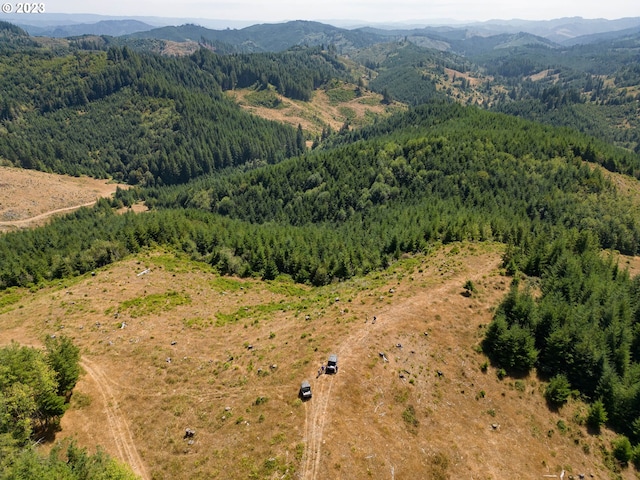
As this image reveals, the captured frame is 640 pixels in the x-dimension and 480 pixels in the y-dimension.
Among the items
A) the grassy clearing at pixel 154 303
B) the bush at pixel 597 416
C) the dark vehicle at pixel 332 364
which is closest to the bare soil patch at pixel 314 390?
the grassy clearing at pixel 154 303

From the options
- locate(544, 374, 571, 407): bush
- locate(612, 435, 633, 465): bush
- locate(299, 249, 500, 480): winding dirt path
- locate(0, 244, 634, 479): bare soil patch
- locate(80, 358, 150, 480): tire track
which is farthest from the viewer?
locate(544, 374, 571, 407): bush

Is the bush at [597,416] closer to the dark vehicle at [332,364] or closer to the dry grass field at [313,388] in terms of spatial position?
the dry grass field at [313,388]

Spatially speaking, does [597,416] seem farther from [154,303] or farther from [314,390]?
[154,303]

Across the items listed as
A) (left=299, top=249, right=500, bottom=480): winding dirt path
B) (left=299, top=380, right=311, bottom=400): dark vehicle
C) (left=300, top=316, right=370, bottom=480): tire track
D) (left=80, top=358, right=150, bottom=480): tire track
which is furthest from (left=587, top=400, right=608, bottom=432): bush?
(left=80, top=358, right=150, bottom=480): tire track

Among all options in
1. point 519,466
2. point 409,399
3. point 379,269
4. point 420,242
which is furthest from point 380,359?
point 420,242

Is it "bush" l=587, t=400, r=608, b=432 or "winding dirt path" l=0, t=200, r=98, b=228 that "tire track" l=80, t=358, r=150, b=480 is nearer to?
"bush" l=587, t=400, r=608, b=432

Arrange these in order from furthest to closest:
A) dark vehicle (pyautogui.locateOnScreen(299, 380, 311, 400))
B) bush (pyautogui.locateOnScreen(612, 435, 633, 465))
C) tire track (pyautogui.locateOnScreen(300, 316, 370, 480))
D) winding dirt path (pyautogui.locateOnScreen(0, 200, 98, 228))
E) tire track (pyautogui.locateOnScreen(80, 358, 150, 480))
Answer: winding dirt path (pyautogui.locateOnScreen(0, 200, 98, 228)), dark vehicle (pyautogui.locateOnScreen(299, 380, 311, 400)), bush (pyautogui.locateOnScreen(612, 435, 633, 465)), tire track (pyautogui.locateOnScreen(80, 358, 150, 480)), tire track (pyautogui.locateOnScreen(300, 316, 370, 480))
